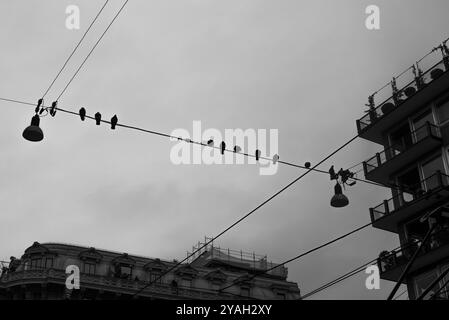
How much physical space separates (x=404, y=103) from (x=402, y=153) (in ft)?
9.19

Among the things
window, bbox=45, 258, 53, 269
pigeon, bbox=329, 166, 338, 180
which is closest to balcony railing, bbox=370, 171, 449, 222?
pigeon, bbox=329, 166, 338, 180

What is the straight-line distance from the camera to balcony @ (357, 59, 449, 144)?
32969mm

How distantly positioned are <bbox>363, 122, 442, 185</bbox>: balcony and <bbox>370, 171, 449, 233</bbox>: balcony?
1501 mm

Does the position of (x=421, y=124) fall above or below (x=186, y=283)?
above

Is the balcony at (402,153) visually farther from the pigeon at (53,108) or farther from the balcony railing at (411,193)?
the pigeon at (53,108)

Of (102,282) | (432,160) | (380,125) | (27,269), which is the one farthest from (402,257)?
(27,269)

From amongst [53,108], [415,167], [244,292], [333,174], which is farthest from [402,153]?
[244,292]

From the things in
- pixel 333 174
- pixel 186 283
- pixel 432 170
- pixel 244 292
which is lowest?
pixel 333 174

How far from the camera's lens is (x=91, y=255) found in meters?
55.2

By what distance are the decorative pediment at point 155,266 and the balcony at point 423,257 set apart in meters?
28.1

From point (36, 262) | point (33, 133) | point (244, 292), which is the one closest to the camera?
point (33, 133)

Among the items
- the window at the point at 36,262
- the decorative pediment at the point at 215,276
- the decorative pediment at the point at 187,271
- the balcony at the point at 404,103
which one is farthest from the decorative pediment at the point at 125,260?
the balcony at the point at 404,103

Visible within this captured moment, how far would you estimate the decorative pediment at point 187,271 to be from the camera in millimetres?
58156

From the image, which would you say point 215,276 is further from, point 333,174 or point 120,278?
point 333,174
